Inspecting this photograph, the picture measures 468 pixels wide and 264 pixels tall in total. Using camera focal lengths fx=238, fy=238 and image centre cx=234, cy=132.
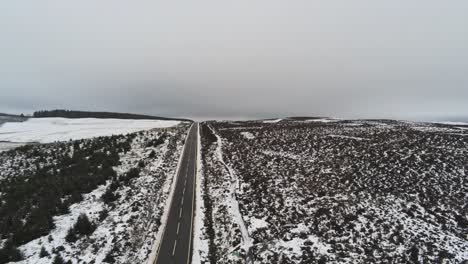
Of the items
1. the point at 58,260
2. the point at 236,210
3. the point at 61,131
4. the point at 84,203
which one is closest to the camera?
the point at 58,260

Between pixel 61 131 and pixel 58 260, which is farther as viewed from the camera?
pixel 61 131

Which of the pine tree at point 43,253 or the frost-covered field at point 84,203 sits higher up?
the frost-covered field at point 84,203

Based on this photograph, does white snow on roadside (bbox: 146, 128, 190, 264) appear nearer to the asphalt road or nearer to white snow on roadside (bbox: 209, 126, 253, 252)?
the asphalt road

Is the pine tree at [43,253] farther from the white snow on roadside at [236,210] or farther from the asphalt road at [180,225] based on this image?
the white snow on roadside at [236,210]

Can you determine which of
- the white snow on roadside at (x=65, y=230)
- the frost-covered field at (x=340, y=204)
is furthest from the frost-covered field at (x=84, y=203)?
the frost-covered field at (x=340, y=204)

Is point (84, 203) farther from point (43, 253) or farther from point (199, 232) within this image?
point (199, 232)

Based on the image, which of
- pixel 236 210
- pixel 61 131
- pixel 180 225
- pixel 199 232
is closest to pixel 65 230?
pixel 180 225

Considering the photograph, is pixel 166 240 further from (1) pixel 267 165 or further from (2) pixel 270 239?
(1) pixel 267 165
